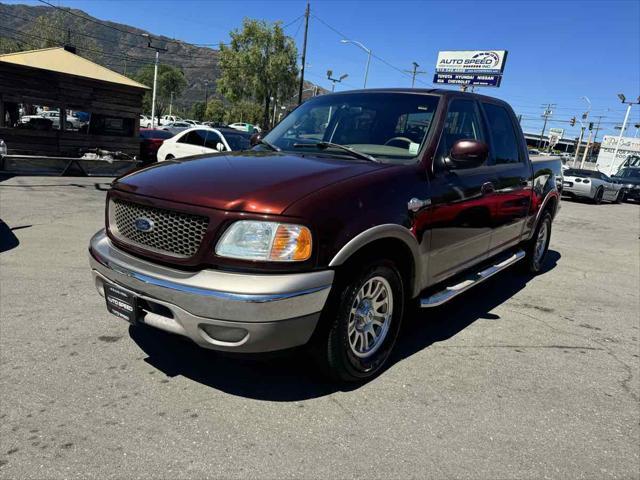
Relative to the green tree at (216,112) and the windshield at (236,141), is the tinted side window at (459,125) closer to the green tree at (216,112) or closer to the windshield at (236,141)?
the windshield at (236,141)

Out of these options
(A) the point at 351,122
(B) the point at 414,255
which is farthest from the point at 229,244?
(A) the point at 351,122

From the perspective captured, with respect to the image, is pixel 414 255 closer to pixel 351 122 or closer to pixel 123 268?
pixel 351 122

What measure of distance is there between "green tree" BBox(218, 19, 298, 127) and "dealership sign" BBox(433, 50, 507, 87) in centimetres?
1512

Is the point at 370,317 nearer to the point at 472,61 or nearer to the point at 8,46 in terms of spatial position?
the point at 472,61

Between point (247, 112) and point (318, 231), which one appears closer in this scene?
point (318, 231)

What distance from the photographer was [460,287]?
3828 mm

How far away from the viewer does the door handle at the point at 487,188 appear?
4030 millimetres

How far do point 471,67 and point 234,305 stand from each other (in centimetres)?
4487

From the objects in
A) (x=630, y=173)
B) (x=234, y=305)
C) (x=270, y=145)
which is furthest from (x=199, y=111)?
(x=234, y=305)

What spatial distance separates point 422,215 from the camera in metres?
3.24

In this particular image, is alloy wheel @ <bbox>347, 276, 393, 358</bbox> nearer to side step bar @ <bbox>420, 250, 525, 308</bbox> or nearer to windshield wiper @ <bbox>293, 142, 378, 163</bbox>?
side step bar @ <bbox>420, 250, 525, 308</bbox>

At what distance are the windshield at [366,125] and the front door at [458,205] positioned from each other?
21 centimetres

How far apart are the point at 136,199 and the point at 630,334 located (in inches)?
174

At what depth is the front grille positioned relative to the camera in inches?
101
